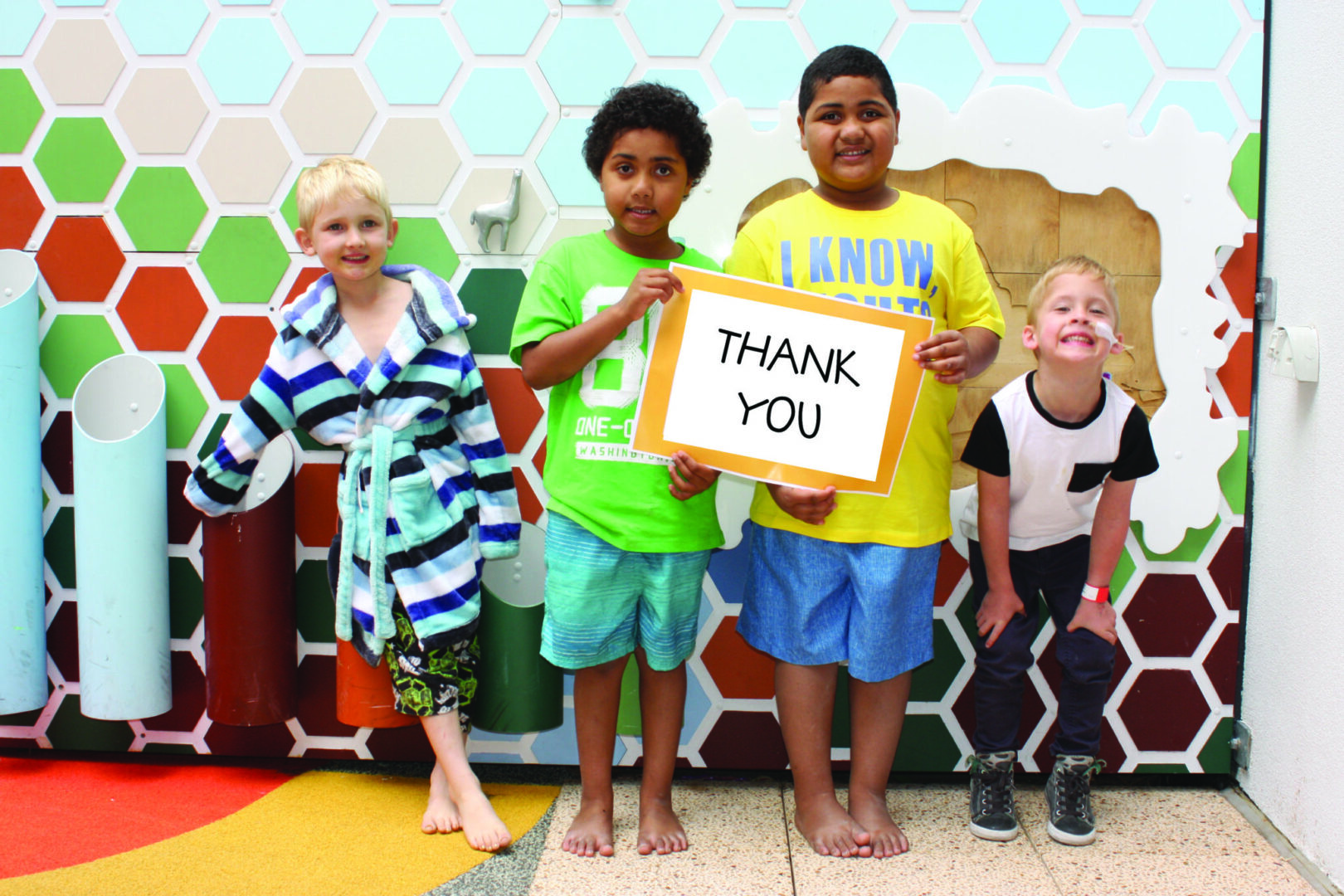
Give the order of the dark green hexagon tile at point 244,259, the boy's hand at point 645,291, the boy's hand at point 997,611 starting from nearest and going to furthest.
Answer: the boy's hand at point 645,291 < the boy's hand at point 997,611 < the dark green hexagon tile at point 244,259

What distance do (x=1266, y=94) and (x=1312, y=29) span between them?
0.14 m

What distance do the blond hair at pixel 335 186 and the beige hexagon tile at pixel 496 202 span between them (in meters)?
0.19

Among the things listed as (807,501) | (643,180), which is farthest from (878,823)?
(643,180)

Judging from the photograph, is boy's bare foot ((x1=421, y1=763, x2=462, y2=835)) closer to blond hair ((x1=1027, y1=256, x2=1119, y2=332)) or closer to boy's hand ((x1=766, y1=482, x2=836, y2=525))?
boy's hand ((x1=766, y1=482, x2=836, y2=525))

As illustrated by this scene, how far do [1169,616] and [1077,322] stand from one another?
73 cm

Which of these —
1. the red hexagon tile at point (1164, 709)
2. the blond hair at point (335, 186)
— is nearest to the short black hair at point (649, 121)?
the blond hair at point (335, 186)

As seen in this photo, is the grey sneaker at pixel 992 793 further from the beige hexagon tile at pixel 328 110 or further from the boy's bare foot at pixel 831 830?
the beige hexagon tile at pixel 328 110

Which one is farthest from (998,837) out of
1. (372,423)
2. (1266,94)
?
(1266,94)

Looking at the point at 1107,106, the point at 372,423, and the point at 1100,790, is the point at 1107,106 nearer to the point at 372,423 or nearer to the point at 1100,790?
the point at 1100,790

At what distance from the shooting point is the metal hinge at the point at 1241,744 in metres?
1.82

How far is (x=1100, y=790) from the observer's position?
1.87 m

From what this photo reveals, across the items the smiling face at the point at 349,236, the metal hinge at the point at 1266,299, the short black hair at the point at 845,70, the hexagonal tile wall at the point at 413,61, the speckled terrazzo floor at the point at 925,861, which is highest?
the hexagonal tile wall at the point at 413,61

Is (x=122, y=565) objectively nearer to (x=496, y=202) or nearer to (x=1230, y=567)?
(x=496, y=202)

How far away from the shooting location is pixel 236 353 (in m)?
1.88
